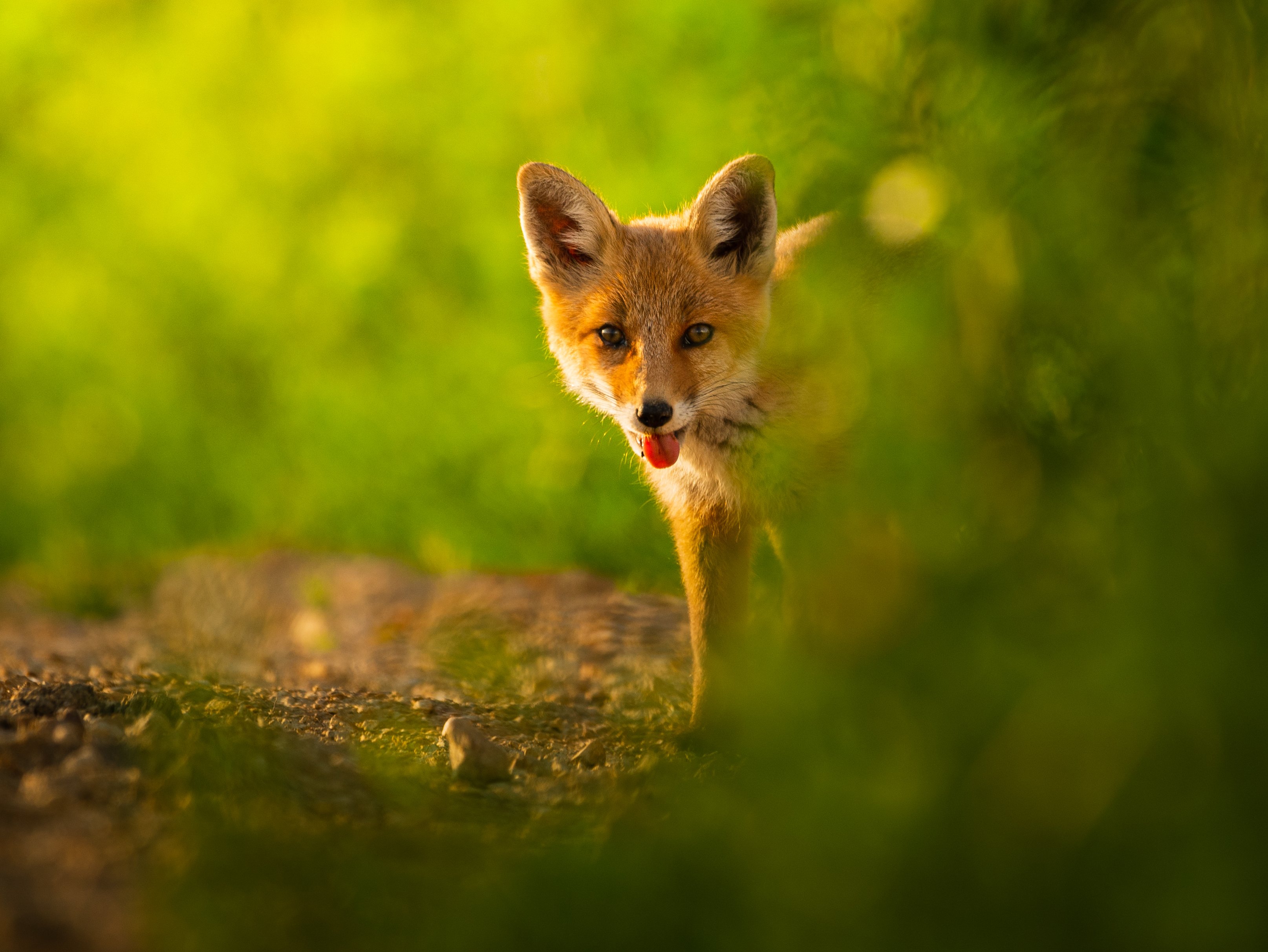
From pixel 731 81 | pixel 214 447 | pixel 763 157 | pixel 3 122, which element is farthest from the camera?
pixel 3 122

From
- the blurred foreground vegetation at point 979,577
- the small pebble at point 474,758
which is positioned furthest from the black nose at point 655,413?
the small pebble at point 474,758

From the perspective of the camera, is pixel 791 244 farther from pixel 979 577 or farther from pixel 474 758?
pixel 979 577

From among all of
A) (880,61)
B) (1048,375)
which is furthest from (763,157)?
(1048,375)

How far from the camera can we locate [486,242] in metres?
5.87

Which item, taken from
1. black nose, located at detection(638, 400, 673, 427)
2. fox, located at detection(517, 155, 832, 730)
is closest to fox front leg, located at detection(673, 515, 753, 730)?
fox, located at detection(517, 155, 832, 730)

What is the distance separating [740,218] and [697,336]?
46cm

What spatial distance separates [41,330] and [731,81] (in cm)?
487

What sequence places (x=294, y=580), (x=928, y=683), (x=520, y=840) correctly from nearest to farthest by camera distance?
(x=928, y=683), (x=520, y=840), (x=294, y=580)

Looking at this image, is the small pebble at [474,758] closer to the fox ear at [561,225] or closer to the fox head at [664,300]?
the fox head at [664,300]

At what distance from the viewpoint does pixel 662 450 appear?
327 centimetres

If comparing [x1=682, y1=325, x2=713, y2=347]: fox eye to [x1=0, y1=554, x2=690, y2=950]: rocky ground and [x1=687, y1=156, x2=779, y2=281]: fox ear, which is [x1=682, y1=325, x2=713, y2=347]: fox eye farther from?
[x1=0, y1=554, x2=690, y2=950]: rocky ground

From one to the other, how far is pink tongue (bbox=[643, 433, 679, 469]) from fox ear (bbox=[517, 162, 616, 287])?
0.78m

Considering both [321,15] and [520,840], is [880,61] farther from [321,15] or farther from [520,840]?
[321,15]

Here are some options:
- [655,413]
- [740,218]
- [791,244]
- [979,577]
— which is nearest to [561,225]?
[740,218]
